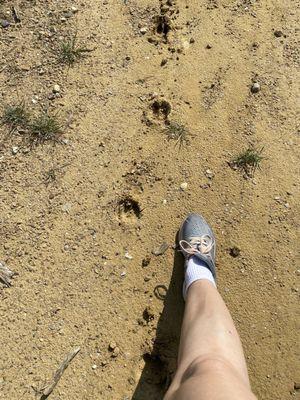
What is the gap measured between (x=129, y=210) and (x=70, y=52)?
3.51ft

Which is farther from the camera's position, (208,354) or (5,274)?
(5,274)

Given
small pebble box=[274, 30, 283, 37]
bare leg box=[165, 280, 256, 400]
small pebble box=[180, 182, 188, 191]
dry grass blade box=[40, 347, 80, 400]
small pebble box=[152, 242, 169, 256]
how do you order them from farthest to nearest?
small pebble box=[274, 30, 283, 37], small pebble box=[180, 182, 188, 191], small pebble box=[152, 242, 169, 256], dry grass blade box=[40, 347, 80, 400], bare leg box=[165, 280, 256, 400]

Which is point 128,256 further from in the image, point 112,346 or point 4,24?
point 4,24

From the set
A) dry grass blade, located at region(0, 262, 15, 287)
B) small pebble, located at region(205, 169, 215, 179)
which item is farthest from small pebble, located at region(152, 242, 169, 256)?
dry grass blade, located at region(0, 262, 15, 287)

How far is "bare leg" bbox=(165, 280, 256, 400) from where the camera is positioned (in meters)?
1.98

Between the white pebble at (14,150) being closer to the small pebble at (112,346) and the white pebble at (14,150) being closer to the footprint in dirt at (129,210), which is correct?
the footprint in dirt at (129,210)

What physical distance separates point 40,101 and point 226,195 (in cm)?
126

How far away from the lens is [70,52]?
9.89ft

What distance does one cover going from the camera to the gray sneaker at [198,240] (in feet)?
8.91

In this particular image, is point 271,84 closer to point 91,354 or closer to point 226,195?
point 226,195

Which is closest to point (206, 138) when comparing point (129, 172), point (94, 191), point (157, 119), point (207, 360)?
point (157, 119)

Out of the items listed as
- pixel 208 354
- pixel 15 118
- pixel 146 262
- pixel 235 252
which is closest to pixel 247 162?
pixel 235 252

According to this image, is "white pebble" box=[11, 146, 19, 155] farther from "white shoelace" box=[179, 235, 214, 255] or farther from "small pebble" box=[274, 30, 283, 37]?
"small pebble" box=[274, 30, 283, 37]

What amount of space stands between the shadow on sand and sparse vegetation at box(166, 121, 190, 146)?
32.0 inches
